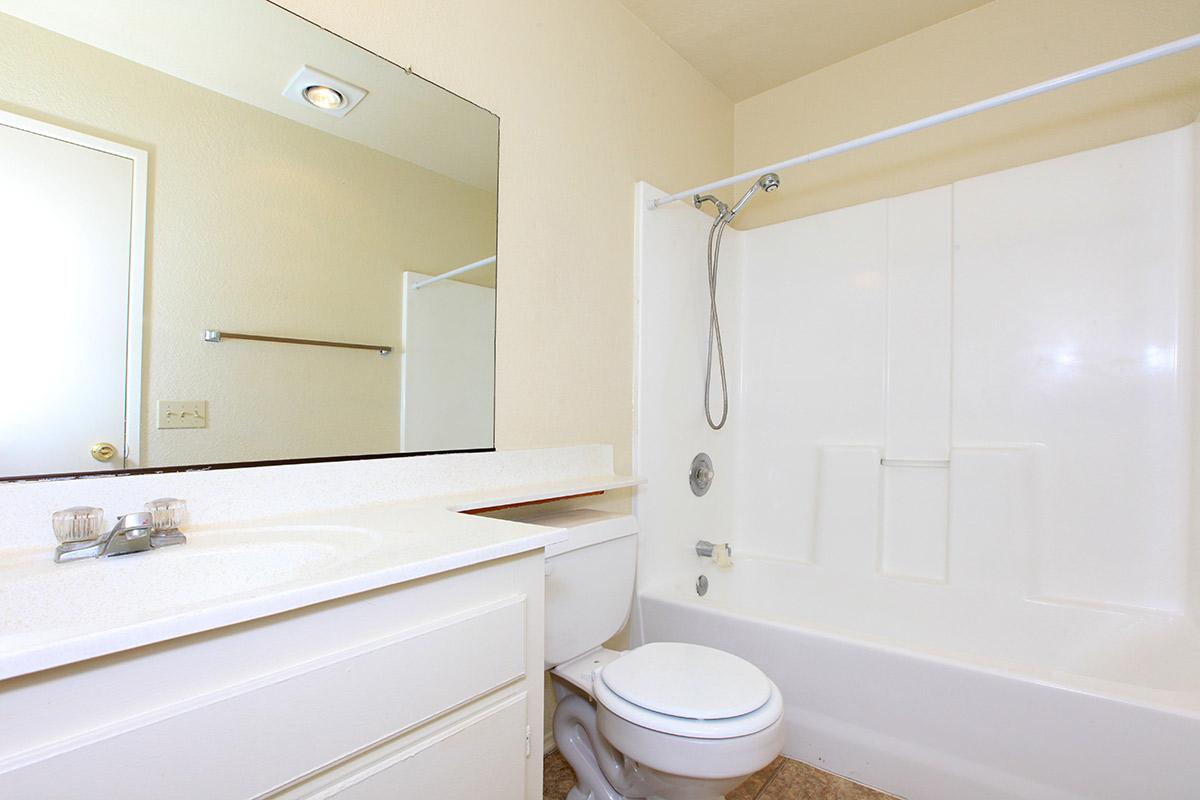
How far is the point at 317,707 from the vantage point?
71 cm

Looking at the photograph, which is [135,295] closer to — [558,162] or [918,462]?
[558,162]

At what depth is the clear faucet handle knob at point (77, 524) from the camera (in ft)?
2.75

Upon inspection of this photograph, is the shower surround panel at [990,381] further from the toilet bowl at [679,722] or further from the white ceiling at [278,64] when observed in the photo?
the white ceiling at [278,64]

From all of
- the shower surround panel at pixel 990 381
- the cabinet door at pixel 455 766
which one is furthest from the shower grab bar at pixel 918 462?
the cabinet door at pixel 455 766

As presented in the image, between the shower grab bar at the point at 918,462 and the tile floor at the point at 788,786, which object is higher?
the shower grab bar at the point at 918,462

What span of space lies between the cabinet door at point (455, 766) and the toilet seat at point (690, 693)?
0.26 meters

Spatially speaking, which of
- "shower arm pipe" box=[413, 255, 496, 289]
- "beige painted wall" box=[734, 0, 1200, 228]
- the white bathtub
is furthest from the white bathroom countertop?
"beige painted wall" box=[734, 0, 1200, 228]

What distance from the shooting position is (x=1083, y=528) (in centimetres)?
182

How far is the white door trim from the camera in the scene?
0.99 m

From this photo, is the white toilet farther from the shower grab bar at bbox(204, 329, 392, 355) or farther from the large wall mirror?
the shower grab bar at bbox(204, 329, 392, 355)

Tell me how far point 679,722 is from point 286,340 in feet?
3.58

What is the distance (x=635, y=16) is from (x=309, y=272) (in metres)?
1.62

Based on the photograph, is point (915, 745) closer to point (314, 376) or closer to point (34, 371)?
point (314, 376)

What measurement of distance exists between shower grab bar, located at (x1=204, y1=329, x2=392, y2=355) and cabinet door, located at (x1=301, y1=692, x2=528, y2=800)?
2.58 ft
